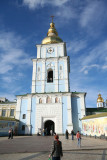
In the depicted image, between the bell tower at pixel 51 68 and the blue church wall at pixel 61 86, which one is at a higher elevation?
the bell tower at pixel 51 68

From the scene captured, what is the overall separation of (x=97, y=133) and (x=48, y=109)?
10.5 meters

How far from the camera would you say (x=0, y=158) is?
7.21 m

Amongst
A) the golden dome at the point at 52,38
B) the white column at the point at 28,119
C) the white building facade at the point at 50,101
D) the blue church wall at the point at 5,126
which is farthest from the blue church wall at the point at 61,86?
the golden dome at the point at 52,38

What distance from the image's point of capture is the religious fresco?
17597 millimetres

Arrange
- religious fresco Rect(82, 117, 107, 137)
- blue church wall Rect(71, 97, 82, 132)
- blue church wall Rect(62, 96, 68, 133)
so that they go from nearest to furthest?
religious fresco Rect(82, 117, 107, 137) < blue church wall Rect(62, 96, 68, 133) < blue church wall Rect(71, 97, 82, 132)

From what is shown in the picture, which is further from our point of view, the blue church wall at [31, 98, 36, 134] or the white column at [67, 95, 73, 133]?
the blue church wall at [31, 98, 36, 134]

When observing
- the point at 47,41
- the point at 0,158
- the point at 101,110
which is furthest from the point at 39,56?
the point at 0,158

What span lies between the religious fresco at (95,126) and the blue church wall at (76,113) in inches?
59.4

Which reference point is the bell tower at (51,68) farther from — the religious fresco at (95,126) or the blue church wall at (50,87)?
the religious fresco at (95,126)

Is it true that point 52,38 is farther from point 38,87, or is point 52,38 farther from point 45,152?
point 45,152

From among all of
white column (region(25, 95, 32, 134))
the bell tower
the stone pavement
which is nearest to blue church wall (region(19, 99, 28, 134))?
white column (region(25, 95, 32, 134))

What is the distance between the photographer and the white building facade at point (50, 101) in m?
25.4

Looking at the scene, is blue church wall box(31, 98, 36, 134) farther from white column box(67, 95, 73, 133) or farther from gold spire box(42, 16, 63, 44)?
gold spire box(42, 16, 63, 44)

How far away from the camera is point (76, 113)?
1036 inches
